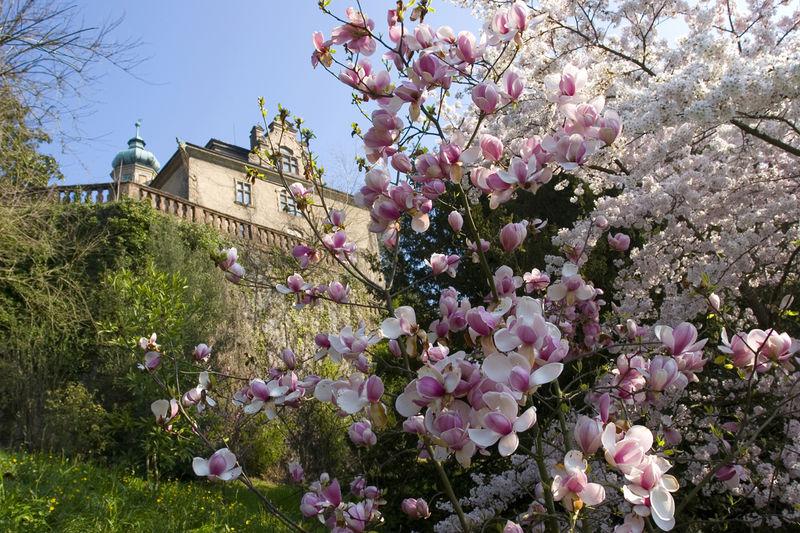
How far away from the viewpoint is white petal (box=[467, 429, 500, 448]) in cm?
98

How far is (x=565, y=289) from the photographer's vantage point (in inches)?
61.9

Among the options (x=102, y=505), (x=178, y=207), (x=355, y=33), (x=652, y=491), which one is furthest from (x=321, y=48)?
(x=178, y=207)

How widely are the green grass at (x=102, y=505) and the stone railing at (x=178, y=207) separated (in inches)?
204

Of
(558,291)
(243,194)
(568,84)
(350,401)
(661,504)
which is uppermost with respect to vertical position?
(243,194)

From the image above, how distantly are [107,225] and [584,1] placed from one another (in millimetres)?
8594

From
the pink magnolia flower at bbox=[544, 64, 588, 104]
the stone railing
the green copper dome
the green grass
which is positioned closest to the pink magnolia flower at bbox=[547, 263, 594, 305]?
the pink magnolia flower at bbox=[544, 64, 588, 104]

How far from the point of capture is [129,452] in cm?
669

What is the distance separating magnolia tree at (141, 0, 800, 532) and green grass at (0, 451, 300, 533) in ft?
4.80

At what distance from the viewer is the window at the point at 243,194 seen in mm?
17703

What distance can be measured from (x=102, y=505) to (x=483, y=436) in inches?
151

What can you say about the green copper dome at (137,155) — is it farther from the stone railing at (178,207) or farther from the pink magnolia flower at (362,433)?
the pink magnolia flower at (362,433)

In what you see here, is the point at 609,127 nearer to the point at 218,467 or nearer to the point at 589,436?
the point at 589,436

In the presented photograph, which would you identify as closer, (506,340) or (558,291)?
(506,340)

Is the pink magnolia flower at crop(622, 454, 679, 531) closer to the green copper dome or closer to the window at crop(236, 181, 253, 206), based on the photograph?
the window at crop(236, 181, 253, 206)
